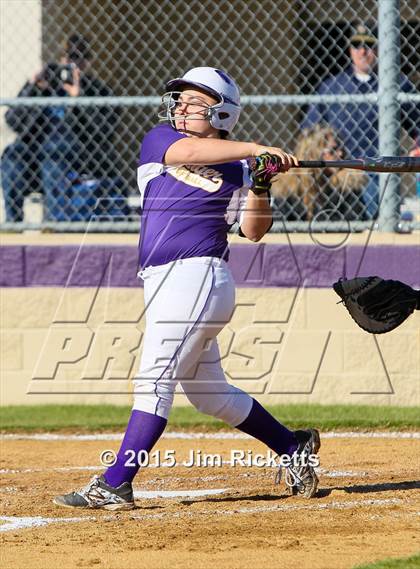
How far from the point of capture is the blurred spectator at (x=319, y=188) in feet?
29.0

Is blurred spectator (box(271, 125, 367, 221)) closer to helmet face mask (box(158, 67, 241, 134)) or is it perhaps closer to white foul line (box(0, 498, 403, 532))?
helmet face mask (box(158, 67, 241, 134))

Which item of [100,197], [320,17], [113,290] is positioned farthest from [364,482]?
[320,17]

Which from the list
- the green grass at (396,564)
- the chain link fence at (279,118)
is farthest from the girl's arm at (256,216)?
the chain link fence at (279,118)

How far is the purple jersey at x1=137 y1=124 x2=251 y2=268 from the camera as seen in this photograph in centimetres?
549

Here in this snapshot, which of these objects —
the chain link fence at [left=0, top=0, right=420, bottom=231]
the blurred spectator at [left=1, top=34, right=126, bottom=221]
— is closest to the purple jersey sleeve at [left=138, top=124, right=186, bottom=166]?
the chain link fence at [left=0, top=0, right=420, bottom=231]

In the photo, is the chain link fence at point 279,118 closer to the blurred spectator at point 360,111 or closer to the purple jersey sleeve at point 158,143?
the blurred spectator at point 360,111

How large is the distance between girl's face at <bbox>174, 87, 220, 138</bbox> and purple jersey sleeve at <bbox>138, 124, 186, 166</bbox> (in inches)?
2.6

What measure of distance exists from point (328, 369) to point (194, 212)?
3403 millimetres

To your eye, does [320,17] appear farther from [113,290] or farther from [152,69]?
[113,290]

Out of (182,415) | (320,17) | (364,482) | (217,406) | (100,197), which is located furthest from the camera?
(320,17)

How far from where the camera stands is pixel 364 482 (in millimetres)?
6273

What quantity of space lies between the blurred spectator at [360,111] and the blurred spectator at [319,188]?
3.1 inches

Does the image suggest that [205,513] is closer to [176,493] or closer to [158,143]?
[176,493]

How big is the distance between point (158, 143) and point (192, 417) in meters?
3.46
